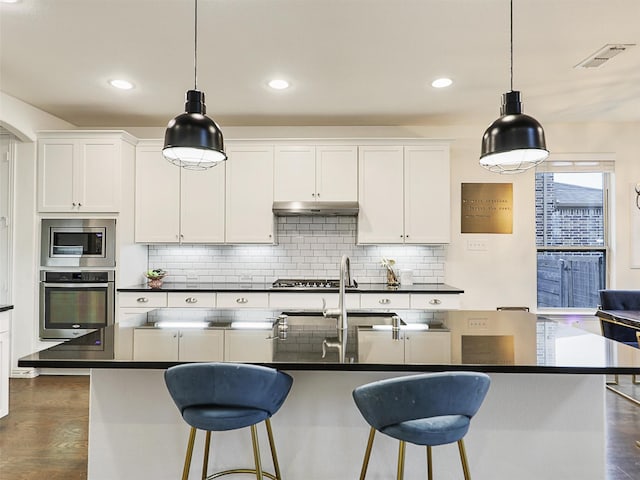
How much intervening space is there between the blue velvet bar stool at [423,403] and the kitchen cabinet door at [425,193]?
314 cm

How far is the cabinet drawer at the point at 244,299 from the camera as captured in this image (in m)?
4.39

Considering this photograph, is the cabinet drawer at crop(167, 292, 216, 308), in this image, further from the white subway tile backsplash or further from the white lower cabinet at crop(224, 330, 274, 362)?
the white lower cabinet at crop(224, 330, 274, 362)

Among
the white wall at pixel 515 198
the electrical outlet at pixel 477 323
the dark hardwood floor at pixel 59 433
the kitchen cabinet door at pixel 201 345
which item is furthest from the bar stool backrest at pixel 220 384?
the white wall at pixel 515 198

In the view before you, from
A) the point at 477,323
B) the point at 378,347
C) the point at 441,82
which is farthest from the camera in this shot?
the point at 441,82

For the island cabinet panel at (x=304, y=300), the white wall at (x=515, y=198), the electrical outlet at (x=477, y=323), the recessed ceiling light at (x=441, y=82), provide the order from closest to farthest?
1. the electrical outlet at (x=477, y=323)
2. the recessed ceiling light at (x=441, y=82)
3. the island cabinet panel at (x=304, y=300)
4. the white wall at (x=515, y=198)

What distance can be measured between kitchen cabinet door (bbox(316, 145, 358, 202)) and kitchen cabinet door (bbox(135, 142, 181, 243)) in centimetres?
154

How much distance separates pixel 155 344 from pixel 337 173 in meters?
3.10

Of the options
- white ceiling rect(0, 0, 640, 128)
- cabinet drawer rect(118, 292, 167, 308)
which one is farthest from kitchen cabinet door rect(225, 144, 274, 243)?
cabinet drawer rect(118, 292, 167, 308)

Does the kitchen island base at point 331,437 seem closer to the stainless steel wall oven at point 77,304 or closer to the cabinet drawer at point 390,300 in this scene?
the cabinet drawer at point 390,300

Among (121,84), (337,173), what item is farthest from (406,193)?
(121,84)

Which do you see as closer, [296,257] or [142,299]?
[142,299]

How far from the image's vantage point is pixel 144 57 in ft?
10.8

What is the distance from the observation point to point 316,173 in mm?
4699

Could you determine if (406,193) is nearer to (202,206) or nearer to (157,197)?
(202,206)
